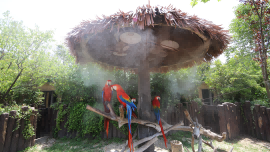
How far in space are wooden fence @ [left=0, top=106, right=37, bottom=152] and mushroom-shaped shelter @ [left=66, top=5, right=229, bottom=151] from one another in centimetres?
216

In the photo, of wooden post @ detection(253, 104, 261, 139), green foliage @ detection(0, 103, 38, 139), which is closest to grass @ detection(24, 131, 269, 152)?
green foliage @ detection(0, 103, 38, 139)

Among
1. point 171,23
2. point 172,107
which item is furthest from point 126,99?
point 172,107

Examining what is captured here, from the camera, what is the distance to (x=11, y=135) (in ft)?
9.67

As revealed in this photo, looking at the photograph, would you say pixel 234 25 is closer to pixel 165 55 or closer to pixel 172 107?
pixel 172 107

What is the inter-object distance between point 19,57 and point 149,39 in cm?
471

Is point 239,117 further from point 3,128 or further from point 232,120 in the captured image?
point 3,128

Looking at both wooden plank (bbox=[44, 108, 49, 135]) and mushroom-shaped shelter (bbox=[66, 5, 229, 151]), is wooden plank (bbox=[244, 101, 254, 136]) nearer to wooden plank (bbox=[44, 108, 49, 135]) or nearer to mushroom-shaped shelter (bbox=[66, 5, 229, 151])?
mushroom-shaped shelter (bbox=[66, 5, 229, 151])

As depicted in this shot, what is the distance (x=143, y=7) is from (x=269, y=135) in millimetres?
4772

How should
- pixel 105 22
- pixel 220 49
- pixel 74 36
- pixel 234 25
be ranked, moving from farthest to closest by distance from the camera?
1. pixel 234 25
2. pixel 220 49
3. pixel 74 36
4. pixel 105 22

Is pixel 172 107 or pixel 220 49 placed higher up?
pixel 220 49

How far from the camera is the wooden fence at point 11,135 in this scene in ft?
9.09

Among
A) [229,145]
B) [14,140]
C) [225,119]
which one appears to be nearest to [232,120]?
[225,119]

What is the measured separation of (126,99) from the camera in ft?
6.44

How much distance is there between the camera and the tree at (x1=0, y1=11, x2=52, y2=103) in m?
4.13
